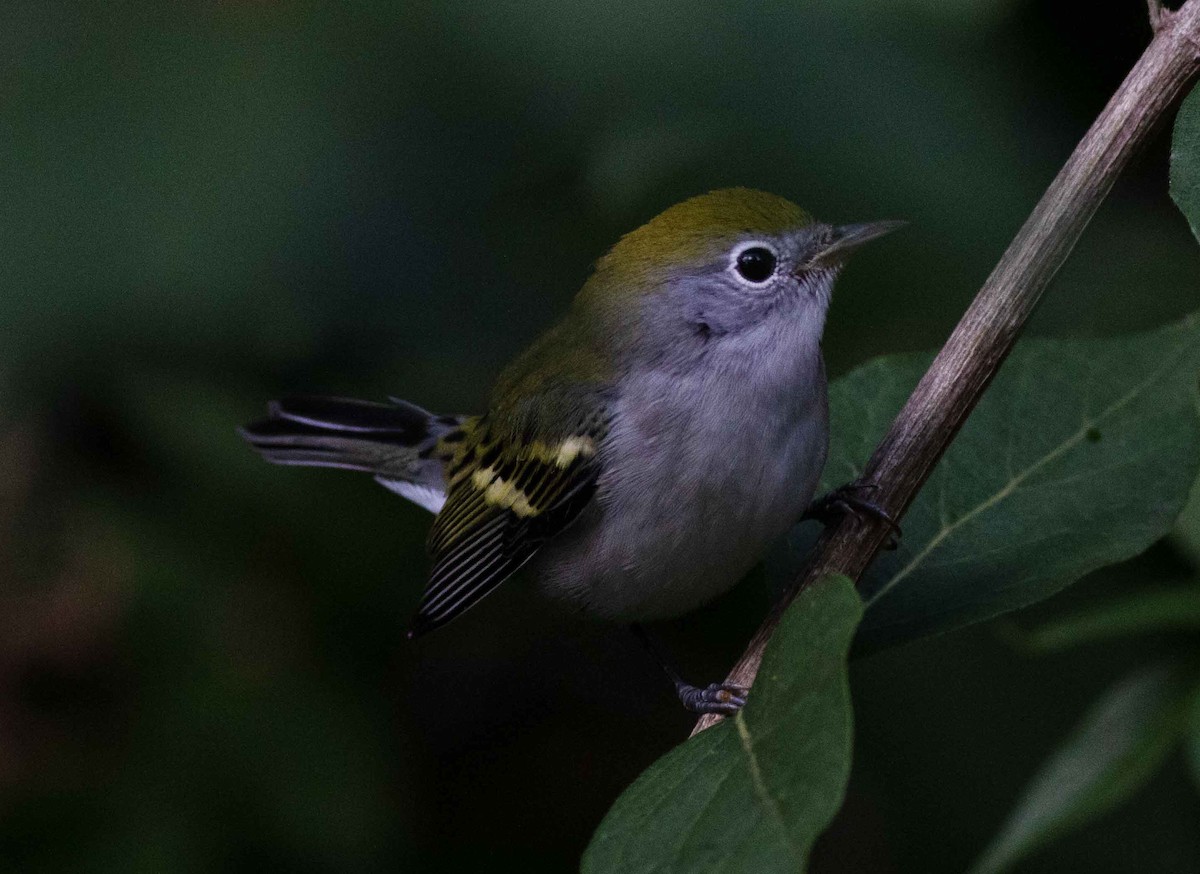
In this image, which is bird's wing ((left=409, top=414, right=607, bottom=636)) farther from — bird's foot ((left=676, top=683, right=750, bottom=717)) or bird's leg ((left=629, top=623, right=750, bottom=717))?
bird's foot ((left=676, top=683, right=750, bottom=717))

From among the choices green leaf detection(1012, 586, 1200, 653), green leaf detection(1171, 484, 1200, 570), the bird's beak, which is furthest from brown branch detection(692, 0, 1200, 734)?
the bird's beak

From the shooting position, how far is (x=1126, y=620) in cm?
165

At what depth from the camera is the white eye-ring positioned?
2.77 metres

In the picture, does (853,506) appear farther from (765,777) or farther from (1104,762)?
(765,777)

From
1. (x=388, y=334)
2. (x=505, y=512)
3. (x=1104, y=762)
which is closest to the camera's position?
(x=1104, y=762)

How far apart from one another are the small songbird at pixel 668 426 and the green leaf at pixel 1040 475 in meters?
0.35

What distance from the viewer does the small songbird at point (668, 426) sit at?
2.60m

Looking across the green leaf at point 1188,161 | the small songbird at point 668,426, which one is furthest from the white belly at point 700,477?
the green leaf at point 1188,161

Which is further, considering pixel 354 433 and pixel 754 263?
pixel 354 433

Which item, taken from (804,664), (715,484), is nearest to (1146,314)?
(715,484)

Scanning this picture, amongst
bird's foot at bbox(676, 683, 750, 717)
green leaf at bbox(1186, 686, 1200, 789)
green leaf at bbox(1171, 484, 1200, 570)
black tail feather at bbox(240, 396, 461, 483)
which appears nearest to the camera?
green leaf at bbox(1186, 686, 1200, 789)

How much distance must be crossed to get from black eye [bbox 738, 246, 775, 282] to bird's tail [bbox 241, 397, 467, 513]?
119 cm

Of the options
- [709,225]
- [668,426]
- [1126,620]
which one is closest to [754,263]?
[709,225]

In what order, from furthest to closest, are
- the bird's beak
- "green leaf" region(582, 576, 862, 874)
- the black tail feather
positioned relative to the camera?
1. the black tail feather
2. the bird's beak
3. "green leaf" region(582, 576, 862, 874)
